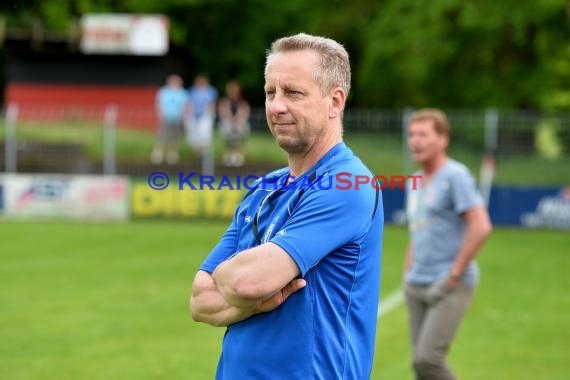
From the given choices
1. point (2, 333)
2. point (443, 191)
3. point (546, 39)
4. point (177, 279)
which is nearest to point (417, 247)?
point (443, 191)

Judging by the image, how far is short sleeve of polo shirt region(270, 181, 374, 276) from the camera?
303 cm

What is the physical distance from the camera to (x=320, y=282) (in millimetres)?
3123

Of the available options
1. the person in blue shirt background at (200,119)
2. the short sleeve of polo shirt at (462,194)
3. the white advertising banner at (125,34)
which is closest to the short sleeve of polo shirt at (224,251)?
the short sleeve of polo shirt at (462,194)

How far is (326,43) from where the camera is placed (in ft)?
10.6

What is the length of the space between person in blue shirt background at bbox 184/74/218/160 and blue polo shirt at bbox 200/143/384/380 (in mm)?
20612

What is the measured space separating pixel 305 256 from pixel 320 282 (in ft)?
0.48

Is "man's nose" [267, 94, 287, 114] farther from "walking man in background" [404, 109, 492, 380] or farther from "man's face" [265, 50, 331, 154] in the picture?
"walking man in background" [404, 109, 492, 380]

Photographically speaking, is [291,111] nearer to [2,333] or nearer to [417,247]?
[417,247]

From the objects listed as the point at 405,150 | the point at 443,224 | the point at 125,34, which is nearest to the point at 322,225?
the point at 443,224

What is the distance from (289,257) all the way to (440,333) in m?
3.56

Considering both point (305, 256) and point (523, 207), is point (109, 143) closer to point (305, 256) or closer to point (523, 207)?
point (523, 207)

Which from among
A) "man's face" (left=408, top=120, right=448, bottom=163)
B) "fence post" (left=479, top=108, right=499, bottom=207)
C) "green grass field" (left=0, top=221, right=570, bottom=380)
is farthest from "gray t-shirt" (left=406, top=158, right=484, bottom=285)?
"fence post" (left=479, top=108, right=499, bottom=207)

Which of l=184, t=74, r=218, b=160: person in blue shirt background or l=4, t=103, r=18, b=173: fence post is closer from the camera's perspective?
l=4, t=103, r=18, b=173: fence post

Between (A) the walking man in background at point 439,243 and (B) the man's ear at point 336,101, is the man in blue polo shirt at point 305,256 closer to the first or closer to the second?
(B) the man's ear at point 336,101
